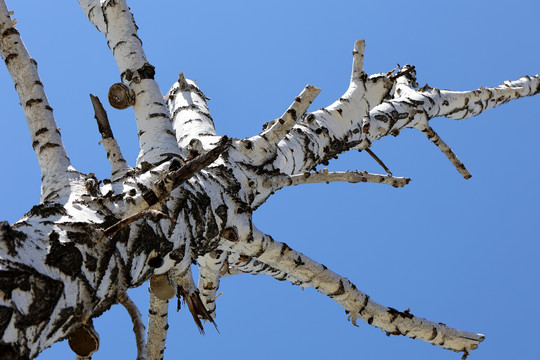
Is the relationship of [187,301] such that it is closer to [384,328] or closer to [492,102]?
[384,328]

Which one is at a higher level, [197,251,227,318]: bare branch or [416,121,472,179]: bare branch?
[416,121,472,179]: bare branch

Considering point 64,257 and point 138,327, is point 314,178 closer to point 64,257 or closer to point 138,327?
point 138,327

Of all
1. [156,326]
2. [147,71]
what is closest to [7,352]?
[156,326]

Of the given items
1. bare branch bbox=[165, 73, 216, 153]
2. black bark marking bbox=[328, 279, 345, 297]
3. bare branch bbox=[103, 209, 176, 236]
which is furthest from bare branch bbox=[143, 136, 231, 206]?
black bark marking bbox=[328, 279, 345, 297]

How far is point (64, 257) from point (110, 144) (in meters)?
1.26

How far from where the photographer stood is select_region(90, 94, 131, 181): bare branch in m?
2.64

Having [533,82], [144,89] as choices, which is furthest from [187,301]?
[533,82]

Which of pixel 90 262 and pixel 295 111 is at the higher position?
pixel 295 111

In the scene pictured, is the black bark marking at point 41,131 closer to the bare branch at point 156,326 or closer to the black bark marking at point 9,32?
the black bark marking at point 9,32

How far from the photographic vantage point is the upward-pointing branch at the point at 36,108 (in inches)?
87.0

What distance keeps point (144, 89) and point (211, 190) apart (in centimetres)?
84

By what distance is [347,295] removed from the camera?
3131 millimetres

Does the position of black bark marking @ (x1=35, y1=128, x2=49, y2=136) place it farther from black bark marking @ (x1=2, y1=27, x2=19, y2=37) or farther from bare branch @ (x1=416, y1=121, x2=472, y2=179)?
bare branch @ (x1=416, y1=121, x2=472, y2=179)

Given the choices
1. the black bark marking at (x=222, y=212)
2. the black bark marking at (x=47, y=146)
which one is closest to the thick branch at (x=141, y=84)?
the black bark marking at (x=222, y=212)
